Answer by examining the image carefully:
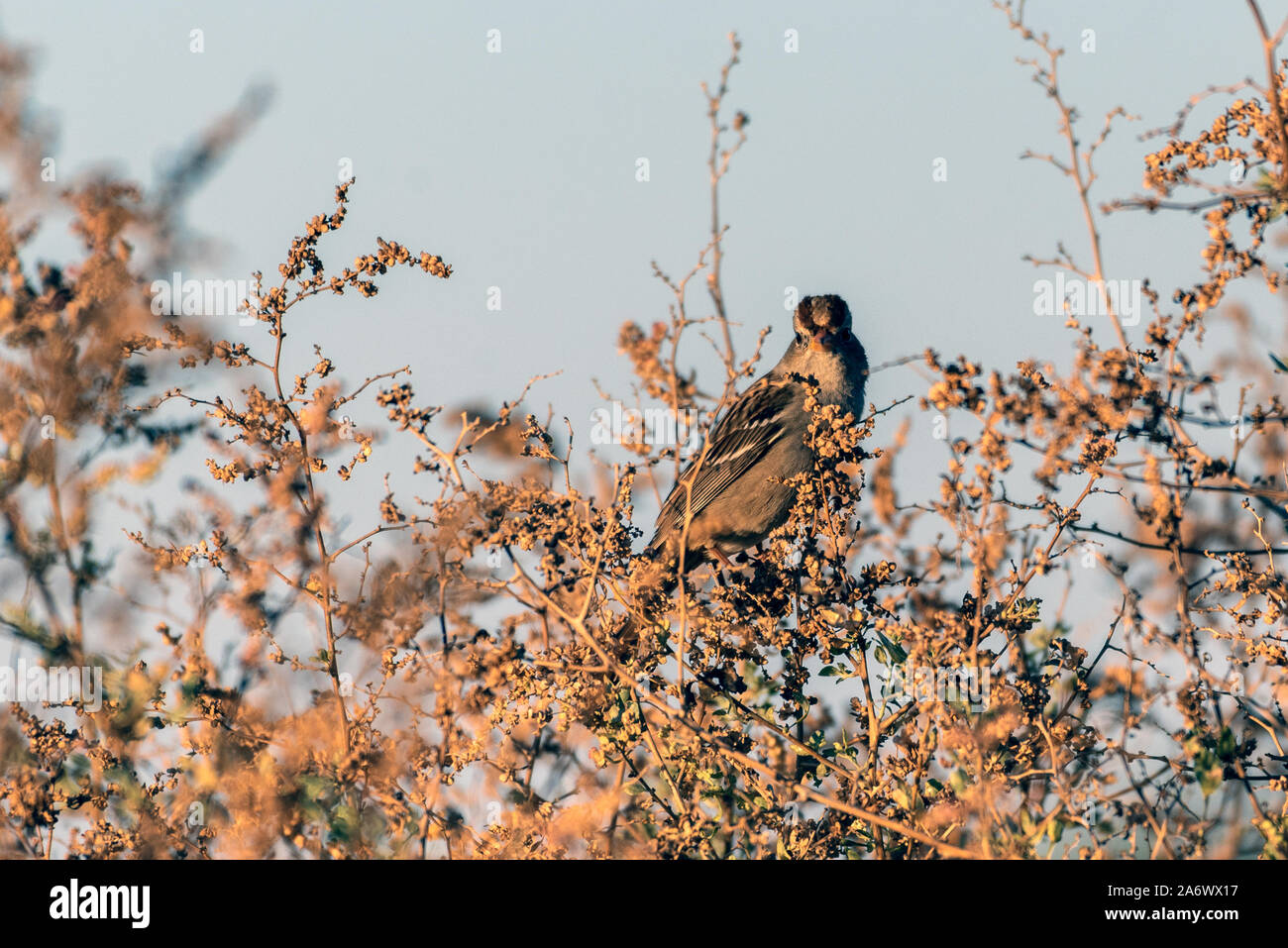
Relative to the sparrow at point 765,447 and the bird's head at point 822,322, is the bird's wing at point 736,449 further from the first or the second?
the bird's head at point 822,322

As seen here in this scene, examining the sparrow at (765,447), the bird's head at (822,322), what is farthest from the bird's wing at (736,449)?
the bird's head at (822,322)

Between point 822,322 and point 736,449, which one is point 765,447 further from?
point 822,322

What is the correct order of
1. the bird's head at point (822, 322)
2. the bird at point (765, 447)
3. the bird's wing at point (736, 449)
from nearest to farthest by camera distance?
the bird at point (765, 447)
the bird's wing at point (736, 449)
the bird's head at point (822, 322)

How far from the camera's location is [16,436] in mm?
4613

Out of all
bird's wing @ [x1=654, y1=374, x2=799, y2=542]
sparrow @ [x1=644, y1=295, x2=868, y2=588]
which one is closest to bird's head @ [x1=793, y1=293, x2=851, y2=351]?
sparrow @ [x1=644, y1=295, x2=868, y2=588]

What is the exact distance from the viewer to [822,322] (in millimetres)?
7707

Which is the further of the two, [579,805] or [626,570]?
[626,570]

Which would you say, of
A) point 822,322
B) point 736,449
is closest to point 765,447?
point 736,449

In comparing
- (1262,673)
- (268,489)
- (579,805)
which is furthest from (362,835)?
(1262,673)

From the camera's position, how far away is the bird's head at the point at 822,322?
7668 mm

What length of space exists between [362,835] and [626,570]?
47.1 inches

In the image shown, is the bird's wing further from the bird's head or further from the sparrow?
the bird's head

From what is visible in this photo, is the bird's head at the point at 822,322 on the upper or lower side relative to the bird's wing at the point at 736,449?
upper
